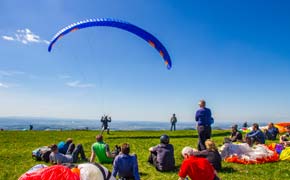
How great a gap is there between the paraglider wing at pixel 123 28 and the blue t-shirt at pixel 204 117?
654cm

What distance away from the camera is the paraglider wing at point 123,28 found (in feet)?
60.8

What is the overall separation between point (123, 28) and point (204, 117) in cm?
830

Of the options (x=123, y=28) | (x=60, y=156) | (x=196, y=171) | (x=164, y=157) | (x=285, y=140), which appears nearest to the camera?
(x=196, y=171)

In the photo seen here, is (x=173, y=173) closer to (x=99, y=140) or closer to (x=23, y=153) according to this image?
(x=99, y=140)

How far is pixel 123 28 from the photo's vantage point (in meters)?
18.8

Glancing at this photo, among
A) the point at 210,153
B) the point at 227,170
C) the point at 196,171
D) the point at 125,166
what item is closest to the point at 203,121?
the point at 227,170

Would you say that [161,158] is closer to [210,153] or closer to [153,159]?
[153,159]

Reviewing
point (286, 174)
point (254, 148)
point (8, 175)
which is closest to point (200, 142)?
point (254, 148)

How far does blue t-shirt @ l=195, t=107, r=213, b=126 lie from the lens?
14.1m

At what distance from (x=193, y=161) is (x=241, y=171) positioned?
15.8 feet

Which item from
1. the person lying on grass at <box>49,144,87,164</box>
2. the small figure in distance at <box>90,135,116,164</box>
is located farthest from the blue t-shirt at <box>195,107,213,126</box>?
the person lying on grass at <box>49,144,87,164</box>

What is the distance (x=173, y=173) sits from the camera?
38.0 feet

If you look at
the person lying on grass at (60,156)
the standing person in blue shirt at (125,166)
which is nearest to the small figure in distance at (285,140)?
the standing person in blue shirt at (125,166)

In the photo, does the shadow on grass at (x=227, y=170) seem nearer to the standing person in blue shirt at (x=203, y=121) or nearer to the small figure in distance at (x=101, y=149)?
the standing person in blue shirt at (x=203, y=121)
